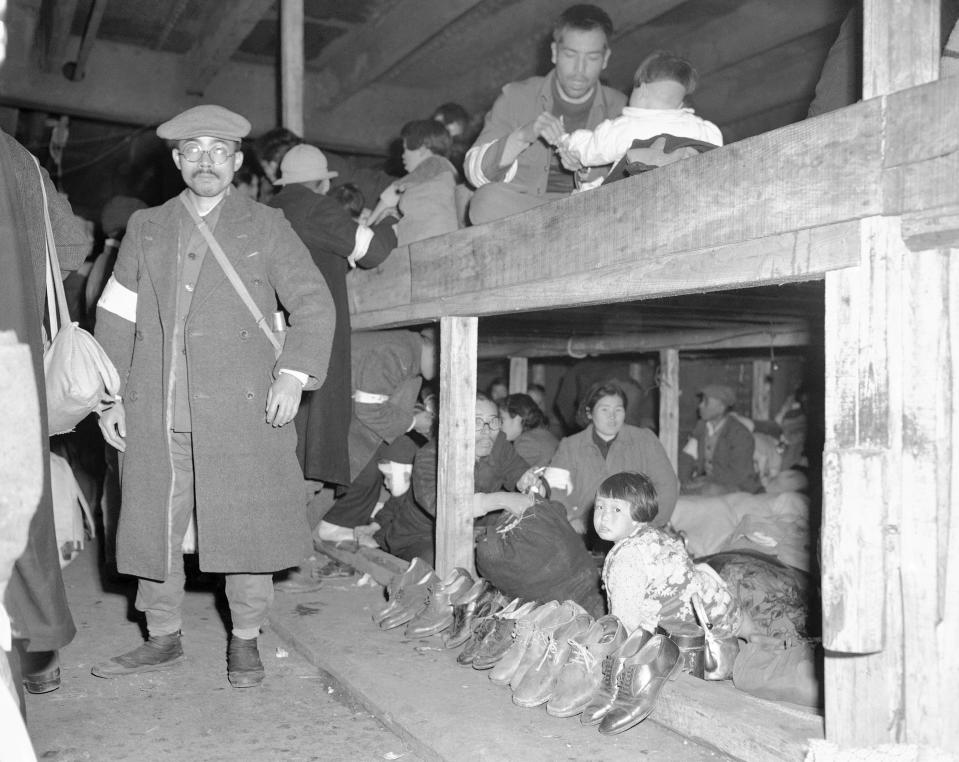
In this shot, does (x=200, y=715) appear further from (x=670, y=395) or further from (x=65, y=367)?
(x=670, y=395)

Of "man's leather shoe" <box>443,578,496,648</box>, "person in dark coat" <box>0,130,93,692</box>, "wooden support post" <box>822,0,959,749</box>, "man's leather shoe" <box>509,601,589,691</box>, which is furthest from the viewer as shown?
"man's leather shoe" <box>443,578,496,648</box>

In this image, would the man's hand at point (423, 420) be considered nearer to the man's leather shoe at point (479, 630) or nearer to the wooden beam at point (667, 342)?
the man's leather shoe at point (479, 630)

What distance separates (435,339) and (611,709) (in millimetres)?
2475

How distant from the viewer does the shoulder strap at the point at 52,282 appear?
7.91ft

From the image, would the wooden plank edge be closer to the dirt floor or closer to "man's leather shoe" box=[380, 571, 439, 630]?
"man's leather shoe" box=[380, 571, 439, 630]

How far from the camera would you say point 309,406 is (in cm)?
392

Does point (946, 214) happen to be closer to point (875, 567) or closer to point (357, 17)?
point (875, 567)

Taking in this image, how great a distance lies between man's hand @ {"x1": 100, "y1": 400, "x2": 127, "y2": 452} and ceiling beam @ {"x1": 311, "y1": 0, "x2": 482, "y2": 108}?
11.0 feet

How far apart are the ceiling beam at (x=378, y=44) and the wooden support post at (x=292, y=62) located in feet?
2.79

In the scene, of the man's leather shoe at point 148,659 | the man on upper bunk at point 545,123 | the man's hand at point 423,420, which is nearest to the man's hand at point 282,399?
the man's leather shoe at point 148,659

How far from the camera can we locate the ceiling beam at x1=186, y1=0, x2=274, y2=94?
18.7 feet

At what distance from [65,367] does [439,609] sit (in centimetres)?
185

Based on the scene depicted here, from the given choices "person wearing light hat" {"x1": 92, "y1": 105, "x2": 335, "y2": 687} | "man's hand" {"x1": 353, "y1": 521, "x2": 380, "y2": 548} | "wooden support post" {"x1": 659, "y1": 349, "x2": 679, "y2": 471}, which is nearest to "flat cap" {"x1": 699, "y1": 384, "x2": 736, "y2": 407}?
"wooden support post" {"x1": 659, "y1": 349, "x2": 679, "y2": 471}

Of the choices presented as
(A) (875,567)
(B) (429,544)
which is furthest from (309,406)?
(A) (875,567)
